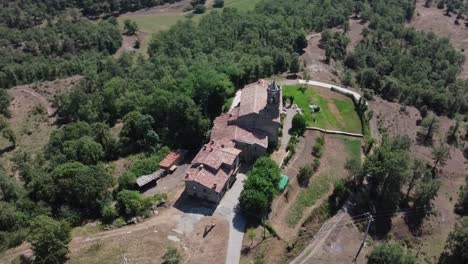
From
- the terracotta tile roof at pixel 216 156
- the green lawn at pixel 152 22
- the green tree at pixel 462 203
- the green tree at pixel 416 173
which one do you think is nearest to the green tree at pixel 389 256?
the green tree at pixel 416 173

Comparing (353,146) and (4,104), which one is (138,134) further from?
(4,104)

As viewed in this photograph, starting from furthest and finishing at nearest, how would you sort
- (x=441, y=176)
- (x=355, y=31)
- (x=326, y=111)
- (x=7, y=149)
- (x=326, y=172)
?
(x=355, y=31)
(x=7, y=149)
(x=326, y=111)
(x=441, y=176)
(x=326, y=172)

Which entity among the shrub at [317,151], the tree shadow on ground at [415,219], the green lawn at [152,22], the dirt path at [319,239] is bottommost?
the green lawn at [152,22]

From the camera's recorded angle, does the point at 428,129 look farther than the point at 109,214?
Yes

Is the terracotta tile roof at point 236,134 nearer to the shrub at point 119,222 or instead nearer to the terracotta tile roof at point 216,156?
the terracotta tile roof at point 216,156

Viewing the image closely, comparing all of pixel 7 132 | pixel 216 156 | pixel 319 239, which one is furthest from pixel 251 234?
pixel 7 132

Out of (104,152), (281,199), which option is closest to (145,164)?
(104,152)
